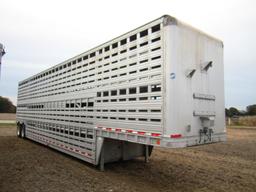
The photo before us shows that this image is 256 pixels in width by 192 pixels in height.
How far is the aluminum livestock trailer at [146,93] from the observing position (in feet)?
15.5

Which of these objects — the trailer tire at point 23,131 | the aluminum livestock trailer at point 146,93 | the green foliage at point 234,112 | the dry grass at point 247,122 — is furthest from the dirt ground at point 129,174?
the green foliage at point 234,112

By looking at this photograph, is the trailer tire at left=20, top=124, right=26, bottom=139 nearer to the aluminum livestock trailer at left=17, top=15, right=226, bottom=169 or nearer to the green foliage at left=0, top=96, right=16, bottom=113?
the aluminum livestock trailer at left=17, top=15, right=226, bottom=169

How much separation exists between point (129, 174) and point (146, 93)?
327 centimetres

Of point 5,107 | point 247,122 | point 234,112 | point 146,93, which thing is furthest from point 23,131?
point 234,112

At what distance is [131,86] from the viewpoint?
567cm

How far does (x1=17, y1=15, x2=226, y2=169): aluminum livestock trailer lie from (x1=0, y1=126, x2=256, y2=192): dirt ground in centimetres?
58

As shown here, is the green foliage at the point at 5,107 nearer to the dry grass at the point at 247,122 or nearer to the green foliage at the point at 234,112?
the dry grass at the point at 247,122

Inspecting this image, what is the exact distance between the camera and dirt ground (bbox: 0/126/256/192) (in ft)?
18.7

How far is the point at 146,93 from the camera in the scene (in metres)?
5.17

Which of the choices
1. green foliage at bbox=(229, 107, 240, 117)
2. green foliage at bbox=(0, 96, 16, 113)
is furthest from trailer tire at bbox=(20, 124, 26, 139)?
green foliage at bbox=(229, 107, 240, 117)

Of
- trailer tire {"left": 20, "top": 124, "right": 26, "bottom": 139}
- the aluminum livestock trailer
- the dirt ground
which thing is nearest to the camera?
the aluminum livestock trailer

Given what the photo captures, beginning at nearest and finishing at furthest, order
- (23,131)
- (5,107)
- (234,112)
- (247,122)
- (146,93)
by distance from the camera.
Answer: (146,93), (23,131), (247,122), (5,107), (234,112)

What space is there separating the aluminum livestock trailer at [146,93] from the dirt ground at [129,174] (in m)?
0.58

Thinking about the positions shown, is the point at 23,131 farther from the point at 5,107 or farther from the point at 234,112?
the point at 234,112
